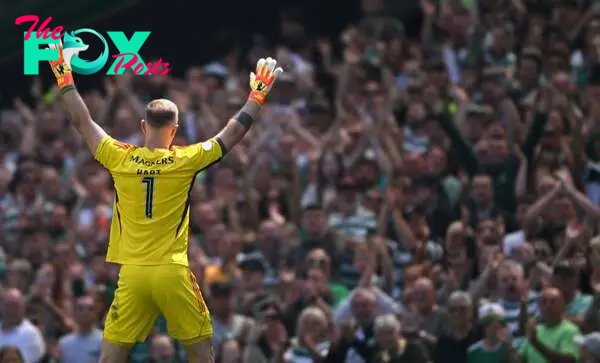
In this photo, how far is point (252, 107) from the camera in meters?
12.8

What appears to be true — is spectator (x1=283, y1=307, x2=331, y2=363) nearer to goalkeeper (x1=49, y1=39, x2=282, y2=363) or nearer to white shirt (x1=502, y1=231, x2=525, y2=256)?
white shirt (x1=502, y1=231, x2=525, y2=256)

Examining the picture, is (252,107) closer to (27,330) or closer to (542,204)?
(542,204)

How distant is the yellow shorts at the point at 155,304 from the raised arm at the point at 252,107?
0.96 meters

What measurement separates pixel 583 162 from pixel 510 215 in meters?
0.92

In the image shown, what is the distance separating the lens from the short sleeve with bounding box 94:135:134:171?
41.5 feet

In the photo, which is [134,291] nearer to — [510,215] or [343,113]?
[510,215]

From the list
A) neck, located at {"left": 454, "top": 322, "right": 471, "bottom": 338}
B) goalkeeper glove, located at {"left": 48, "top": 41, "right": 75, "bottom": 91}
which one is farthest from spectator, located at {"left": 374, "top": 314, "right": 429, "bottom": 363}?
goalkeeper glove, located at {"left": 48, "top": 41, "right": 75, "bottom": 91}

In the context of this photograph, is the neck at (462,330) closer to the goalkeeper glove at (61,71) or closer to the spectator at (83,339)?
the spectator at (83,339)

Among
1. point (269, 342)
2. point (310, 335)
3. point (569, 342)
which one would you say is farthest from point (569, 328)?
point (269, 342)

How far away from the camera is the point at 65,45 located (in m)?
13.5

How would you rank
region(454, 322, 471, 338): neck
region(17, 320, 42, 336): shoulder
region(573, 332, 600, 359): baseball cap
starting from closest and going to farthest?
region(573, 332, 600, 359): baseball cap → region(454, 322, 471, 338): neck → region(17, 320, 42, 336): shoulder

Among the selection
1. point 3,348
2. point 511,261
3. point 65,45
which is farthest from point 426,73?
point 65,45

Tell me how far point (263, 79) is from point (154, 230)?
4.40 ft

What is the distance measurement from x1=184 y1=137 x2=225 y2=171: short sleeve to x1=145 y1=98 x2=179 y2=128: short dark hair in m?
0.27
